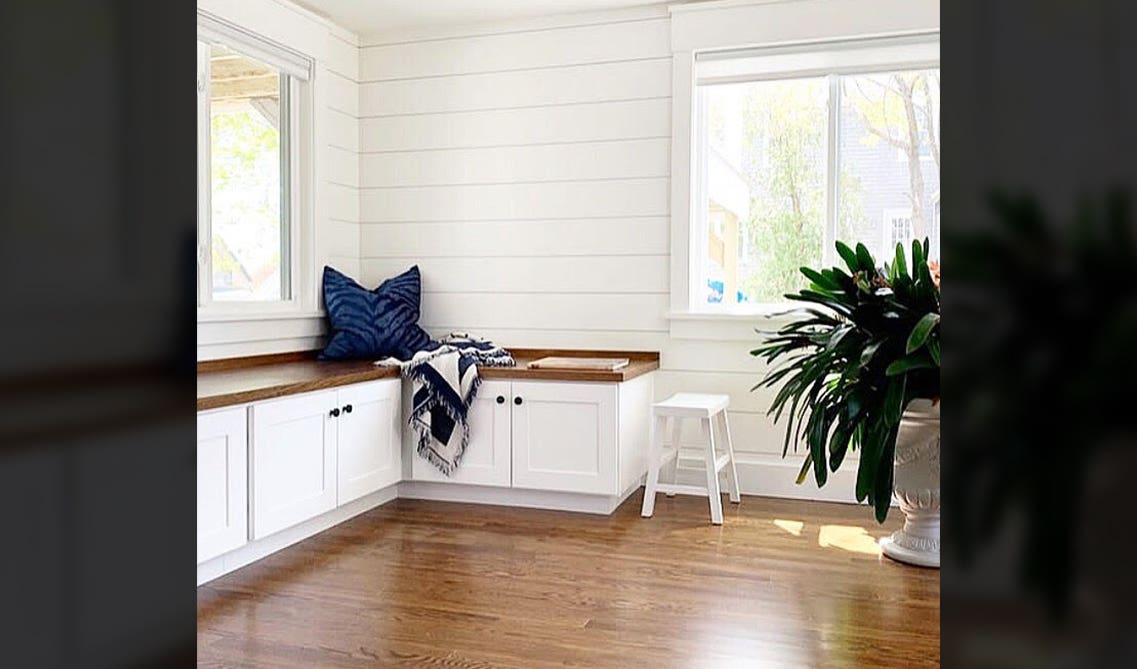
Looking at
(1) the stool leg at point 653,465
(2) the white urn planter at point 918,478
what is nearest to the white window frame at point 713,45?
(1) the stool leg at point 653,465

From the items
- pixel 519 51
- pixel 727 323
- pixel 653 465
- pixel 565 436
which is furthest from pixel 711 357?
pixel 519 51

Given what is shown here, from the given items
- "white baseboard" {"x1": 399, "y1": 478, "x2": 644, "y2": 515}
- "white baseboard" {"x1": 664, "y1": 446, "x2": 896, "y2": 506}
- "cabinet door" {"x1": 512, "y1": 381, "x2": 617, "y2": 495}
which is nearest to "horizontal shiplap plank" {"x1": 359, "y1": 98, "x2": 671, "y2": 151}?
"cabinet door" {"x1": 512, "y1": 381, "x2": 617, "y2": 495}

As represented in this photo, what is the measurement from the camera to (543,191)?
4.25m

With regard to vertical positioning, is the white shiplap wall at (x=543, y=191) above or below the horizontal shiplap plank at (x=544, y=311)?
above

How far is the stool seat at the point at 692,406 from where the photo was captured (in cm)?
351

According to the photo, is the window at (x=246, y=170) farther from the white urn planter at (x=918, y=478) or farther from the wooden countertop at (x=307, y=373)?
the white urn planter at (x=918, y=478)

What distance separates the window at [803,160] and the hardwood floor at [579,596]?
3.84 feet

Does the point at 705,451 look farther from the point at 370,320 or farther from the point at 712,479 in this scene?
the point at 370,320

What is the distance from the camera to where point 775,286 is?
404cm

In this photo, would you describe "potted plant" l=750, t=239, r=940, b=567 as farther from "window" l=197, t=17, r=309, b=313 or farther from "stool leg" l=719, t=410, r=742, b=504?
"window" l=197, t=17, r=309, b=313

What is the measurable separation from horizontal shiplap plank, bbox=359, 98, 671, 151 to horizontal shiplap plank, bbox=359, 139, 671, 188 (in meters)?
0.04

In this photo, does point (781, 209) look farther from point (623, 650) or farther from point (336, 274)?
point (623, 650)
